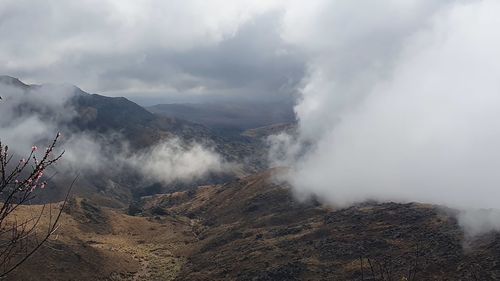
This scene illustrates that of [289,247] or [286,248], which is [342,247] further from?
[286,248]

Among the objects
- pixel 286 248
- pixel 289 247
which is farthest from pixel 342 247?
pixel 286 248

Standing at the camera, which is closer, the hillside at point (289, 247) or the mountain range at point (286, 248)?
the mountain range at point (286, 248)

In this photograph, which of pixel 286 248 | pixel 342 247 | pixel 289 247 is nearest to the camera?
pixel 342 247

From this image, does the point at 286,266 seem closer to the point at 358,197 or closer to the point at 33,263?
the point at 33,263

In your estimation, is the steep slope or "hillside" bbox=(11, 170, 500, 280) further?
"hillside" bbox=(11, 170, 500, 280)

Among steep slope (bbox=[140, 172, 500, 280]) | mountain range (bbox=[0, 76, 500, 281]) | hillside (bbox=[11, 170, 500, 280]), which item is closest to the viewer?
steep slope (bbox=[140, 172, 500, 280])

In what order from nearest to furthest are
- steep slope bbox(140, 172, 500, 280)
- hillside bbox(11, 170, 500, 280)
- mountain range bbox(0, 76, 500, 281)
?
steep slope bbox(140, 172, 500, 280), mountain range bbox(0, 76, 500, 281), hillside bbox(11, 170, 500, 280)

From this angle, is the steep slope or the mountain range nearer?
the steep slope

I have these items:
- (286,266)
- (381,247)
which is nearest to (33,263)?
(286,266)
